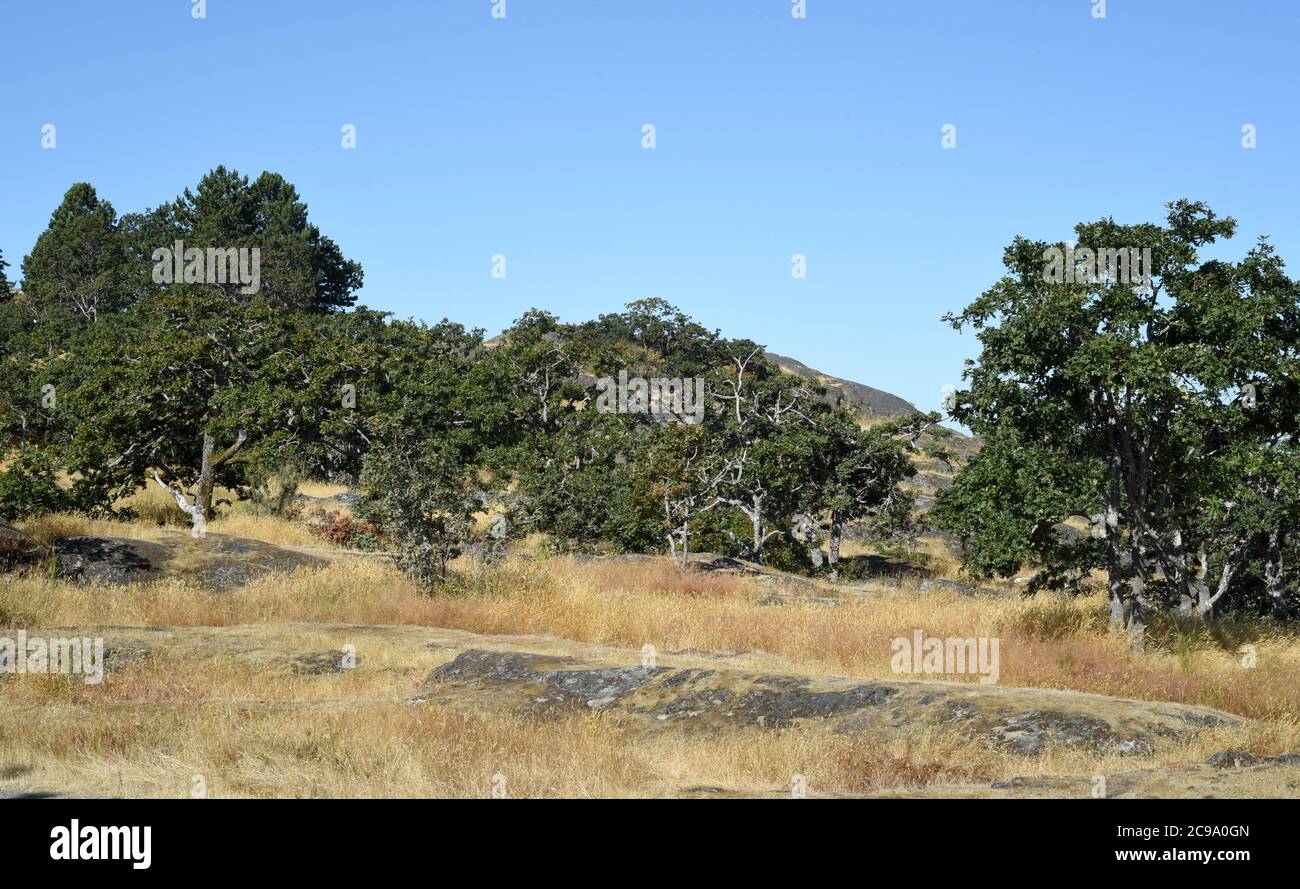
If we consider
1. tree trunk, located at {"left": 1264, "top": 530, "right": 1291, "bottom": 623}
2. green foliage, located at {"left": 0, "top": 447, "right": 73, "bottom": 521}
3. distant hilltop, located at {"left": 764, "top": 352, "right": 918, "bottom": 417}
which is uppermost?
distant hilltop, located at {"left": 764, "top": 352, "right": 918, "bottom": 417}

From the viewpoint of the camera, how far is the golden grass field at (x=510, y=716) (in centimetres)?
978

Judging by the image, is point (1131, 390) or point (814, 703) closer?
point (814, 703)

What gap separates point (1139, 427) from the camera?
18672 millimetres

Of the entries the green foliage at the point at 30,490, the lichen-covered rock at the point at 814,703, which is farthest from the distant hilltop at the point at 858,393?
the lichen-covered rock at the point at 814,703

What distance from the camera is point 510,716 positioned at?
12359 millimetres

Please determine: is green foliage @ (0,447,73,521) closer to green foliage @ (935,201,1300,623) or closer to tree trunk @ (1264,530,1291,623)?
green foliage @ (935,201,1300,623)

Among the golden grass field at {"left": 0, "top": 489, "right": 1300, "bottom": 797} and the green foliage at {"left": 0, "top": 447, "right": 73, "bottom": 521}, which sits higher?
the green foliage at {"left": 0, "top": 447, "right": 73, "bottom": 521}

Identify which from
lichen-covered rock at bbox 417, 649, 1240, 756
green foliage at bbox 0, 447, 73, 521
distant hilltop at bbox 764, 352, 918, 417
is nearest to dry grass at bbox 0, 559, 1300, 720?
lichen-covered rock at bbox 417, 649, 1240, 756

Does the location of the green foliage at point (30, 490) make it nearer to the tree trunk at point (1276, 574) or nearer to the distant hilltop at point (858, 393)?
the tree trunk at point (1276, 574)

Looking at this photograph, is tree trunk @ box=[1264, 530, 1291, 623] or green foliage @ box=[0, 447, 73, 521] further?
tree trunk @ box=[1264, 530, 1291, 623]

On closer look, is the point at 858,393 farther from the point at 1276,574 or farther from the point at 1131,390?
the point at 1131,390

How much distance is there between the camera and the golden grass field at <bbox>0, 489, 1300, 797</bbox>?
32.1 feet

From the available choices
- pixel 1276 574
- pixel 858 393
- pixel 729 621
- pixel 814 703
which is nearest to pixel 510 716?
pixel 814 703
